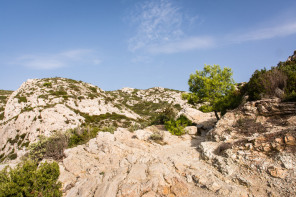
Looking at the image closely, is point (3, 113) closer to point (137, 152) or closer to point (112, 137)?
point (112, 137)

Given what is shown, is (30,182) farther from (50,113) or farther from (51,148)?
(50,113)

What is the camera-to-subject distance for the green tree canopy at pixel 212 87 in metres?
16.8

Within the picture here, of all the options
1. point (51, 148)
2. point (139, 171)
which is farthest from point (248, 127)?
point (51, 148)

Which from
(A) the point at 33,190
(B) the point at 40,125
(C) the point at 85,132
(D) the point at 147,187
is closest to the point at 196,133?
(D) the point at 147,187

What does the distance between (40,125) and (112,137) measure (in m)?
24.1

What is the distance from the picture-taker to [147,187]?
8.49 meters

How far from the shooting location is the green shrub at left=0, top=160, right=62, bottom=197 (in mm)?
7914

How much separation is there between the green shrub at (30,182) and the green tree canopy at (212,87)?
13968 millimetres

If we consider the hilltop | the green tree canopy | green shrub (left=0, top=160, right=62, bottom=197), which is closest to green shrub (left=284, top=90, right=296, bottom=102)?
the hilltop

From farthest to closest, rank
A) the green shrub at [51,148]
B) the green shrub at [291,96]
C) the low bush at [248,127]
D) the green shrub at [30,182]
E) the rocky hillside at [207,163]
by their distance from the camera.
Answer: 1. the green shrub at [51,148]
2. the green shrub at [291,96]
3. the low bush at [248,127]
4. the green shrub at [30,182]
5. the rocky hillside at [207,163]

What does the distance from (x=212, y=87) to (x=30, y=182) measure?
53.8ft

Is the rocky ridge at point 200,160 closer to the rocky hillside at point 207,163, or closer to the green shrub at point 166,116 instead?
the rocky hillside at point 207,163

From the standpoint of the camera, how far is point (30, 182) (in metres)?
8.66

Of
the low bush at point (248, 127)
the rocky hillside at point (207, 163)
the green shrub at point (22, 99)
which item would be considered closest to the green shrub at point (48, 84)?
the green shrub at point (22, 99)
